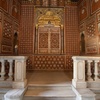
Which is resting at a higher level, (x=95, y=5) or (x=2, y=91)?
(x=95, y=5)

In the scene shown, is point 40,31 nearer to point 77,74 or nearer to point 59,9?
point 59,9

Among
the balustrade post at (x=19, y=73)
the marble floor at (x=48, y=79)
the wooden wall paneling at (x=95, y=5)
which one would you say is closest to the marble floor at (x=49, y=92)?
the marble floor at (x=48, y=79)

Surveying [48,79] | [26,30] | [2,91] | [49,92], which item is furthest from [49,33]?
[2,91]

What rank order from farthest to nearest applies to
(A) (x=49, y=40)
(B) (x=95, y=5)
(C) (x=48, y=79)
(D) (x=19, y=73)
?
1. (A) (x=49, y=40)
2. (B) (x=95, y=5)
3. (C) (x=48, y=79)
4. (D) (x=19, y=73)

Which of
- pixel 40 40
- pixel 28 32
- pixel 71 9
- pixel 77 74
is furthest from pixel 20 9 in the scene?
pixel 77 74

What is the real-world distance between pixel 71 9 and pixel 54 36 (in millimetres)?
1855

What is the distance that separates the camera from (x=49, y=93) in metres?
3.00

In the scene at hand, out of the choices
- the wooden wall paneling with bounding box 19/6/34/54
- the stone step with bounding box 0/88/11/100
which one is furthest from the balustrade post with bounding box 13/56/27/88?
the wooden wall paneling with bounding box 19/6/34/54

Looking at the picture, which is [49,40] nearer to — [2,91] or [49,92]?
[49,92]

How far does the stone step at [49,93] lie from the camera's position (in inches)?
111

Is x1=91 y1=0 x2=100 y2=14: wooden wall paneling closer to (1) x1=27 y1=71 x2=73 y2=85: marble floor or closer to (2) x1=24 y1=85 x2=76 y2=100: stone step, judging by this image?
(1) x1=27 y1=71 x2=73 y2=85: marble floor

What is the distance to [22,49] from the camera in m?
6.39

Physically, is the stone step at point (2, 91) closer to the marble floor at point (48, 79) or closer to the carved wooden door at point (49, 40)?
the marble floor at point (48, 79)

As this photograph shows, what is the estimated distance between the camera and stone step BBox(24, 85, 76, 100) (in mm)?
2832
